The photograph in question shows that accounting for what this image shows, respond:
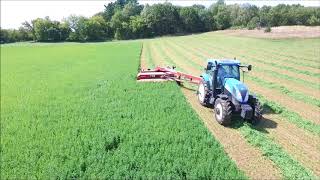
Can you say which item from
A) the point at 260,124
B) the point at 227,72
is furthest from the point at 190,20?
the point at 260,124

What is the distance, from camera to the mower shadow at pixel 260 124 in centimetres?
1188

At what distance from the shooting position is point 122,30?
95562 mm

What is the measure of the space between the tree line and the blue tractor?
8191 cm

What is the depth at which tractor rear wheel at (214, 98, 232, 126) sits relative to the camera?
11594 millimetres

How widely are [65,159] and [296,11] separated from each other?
3880 inches

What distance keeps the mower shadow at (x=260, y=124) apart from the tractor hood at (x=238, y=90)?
2.90 feet

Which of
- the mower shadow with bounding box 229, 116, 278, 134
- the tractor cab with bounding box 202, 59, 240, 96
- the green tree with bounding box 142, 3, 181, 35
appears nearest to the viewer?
the mower shadow with bounding box 229, 116, 278, 134

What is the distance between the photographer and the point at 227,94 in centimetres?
1257

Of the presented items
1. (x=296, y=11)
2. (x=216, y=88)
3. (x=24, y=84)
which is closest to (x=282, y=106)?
(x=216, y=88)

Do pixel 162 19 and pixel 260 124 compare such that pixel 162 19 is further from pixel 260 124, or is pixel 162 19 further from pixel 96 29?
pixel 260 124

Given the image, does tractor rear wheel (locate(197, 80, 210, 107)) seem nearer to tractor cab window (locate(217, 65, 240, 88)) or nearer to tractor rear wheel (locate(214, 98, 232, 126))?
tractor cab window (locate(217, 65, 240, 88))

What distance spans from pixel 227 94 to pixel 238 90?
2.88 feet

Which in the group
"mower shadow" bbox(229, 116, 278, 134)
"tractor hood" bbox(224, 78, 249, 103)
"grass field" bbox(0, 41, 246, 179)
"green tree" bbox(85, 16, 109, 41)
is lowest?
"mower shadow" bbox(229, 116, 278, 134)

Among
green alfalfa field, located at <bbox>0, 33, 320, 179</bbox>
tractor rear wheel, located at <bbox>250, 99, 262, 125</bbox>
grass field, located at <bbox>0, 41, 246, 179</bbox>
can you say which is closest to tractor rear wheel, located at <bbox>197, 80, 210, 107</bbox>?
green alfalfa field, located at <bbox>0, 33, 320, 179</bbox>
